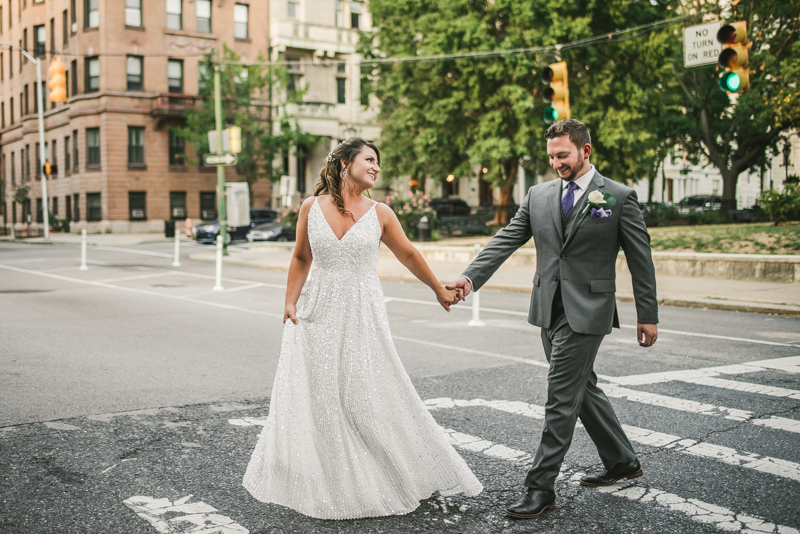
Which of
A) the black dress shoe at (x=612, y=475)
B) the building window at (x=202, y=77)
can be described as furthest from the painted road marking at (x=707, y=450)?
the building window at (x=202, y=77)

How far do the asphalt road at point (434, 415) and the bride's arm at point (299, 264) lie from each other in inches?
42.1

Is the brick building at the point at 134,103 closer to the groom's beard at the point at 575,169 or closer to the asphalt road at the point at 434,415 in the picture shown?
the asphalt road at the point at 434,415

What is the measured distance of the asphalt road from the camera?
152 inches

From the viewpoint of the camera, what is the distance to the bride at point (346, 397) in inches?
151

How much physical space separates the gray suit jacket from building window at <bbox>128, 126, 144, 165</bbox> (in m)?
46.5

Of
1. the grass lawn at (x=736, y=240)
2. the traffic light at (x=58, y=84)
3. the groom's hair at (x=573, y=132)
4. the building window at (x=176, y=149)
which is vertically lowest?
the grass lawn at (x=736, y=240)

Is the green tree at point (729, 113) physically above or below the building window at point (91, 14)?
below

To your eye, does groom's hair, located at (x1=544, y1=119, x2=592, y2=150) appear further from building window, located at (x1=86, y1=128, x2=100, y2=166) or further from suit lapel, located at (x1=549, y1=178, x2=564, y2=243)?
building window, located at (x1=86, y1=128, x2=100, y2=166)

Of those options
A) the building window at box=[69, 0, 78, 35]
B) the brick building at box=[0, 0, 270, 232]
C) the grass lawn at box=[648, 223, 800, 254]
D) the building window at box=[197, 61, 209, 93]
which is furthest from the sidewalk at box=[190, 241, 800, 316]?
the building window at box=[69, 0, 78, 35]

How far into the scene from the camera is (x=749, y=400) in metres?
6.20

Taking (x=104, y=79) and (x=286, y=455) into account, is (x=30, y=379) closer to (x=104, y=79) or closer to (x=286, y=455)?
(x=286, y=455)

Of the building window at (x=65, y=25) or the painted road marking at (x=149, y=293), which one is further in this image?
the building window at (x=65, y=25)

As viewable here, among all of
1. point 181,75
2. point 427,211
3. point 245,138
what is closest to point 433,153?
point 427,211

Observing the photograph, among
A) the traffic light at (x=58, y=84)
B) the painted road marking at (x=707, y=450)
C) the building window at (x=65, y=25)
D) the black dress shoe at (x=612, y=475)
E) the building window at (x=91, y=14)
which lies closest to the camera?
the black dress shoe at (x=612, y=475)
